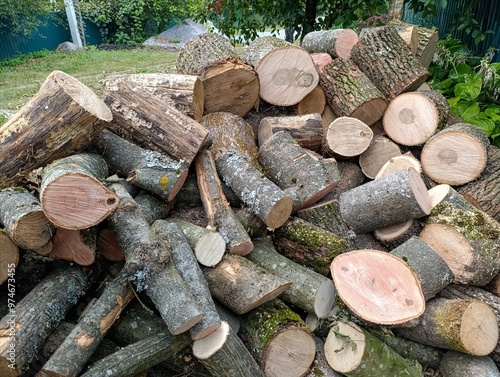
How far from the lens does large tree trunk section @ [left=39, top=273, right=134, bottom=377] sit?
2.07 metres

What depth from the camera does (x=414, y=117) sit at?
155 inches

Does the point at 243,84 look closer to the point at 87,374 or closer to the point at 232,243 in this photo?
the point at 232,243

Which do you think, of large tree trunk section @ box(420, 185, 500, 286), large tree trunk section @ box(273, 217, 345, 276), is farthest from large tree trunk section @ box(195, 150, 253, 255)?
large tree trunk section @ box(420, 185, 500, 286)

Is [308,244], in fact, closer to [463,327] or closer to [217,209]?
[217,209]

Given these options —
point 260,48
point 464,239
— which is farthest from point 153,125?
point 464,239

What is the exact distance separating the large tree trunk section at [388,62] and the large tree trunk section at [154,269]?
2885 millimetres

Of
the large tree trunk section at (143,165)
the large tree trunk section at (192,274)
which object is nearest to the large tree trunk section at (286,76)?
the large tree trunk section at (143,165)

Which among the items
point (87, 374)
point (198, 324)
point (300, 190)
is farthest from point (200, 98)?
point (87, 374)

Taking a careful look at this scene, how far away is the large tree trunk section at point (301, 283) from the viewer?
2.61 m

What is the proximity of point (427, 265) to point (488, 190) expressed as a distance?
45.5 inches

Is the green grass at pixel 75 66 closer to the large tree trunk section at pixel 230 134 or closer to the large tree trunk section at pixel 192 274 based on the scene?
the large tree trunk section at pixel 230 134

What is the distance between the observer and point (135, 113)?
3205mm

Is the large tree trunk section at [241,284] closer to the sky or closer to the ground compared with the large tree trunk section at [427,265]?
closer to the sky

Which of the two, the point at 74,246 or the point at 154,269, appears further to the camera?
the point at 74,246
